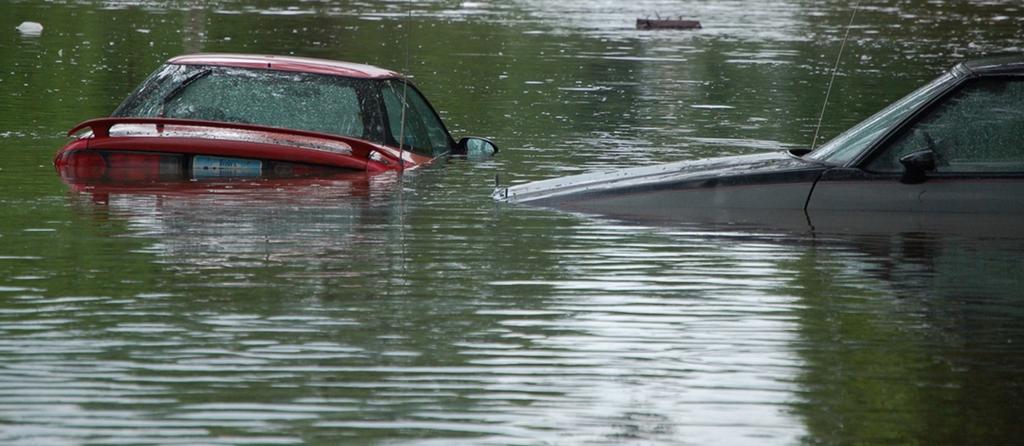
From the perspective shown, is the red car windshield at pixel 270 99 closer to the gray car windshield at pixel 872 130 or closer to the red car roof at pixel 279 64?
the red car roof at pixel 279 64

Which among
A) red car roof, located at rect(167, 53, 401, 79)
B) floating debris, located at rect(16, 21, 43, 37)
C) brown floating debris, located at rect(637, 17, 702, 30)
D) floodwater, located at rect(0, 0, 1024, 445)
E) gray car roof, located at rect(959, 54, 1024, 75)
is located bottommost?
brown floating debris, located at rect(637, 17, 702, 30)

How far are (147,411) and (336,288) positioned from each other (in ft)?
8.62

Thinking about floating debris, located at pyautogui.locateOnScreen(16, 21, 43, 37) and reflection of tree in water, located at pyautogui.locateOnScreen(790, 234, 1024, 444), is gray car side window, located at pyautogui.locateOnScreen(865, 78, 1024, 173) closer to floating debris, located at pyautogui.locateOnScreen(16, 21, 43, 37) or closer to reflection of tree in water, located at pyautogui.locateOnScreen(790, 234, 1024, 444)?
reflection of tree in water, located at pyautogui.locateOnScreen(790, 234, 1024, 444)

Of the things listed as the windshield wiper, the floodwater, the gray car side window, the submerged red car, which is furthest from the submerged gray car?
the windshield wiper

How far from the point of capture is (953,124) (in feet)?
34.2

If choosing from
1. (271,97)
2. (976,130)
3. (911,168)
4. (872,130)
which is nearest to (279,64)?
(271,97)

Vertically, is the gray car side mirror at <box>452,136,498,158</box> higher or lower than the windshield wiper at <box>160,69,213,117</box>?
lower

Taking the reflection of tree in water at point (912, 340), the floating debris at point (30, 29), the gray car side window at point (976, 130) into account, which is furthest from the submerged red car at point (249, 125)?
the floating debris at point (30, 29)

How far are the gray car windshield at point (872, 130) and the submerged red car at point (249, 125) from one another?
3525 millimetres

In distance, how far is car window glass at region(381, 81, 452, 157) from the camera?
14.4m

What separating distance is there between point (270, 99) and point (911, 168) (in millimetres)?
5396

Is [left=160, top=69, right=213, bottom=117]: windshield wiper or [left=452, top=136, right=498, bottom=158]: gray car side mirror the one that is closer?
[left=160, top=69, right=213, bottom=117]: windshield wiper

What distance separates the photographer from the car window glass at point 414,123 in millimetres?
14359

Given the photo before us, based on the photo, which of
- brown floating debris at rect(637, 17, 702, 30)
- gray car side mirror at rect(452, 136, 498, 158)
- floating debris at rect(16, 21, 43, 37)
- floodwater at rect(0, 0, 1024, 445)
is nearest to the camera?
floodwater at rect(0, 0, 1024, 445)
